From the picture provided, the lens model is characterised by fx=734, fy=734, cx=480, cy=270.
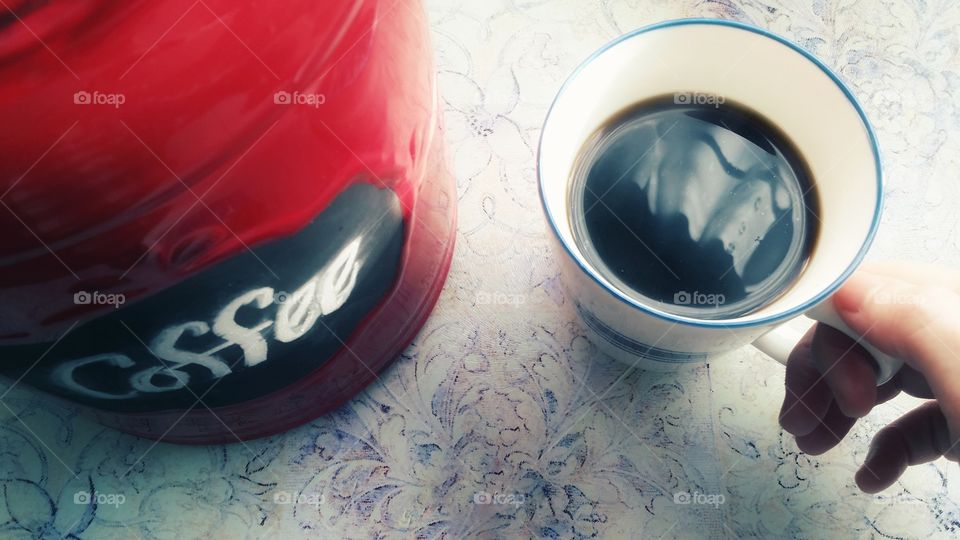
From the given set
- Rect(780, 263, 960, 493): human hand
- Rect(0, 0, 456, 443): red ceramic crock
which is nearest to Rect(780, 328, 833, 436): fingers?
Rect(780, 263, 960, 493): human hand

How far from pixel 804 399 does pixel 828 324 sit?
3.5 inches

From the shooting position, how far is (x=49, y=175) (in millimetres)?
205

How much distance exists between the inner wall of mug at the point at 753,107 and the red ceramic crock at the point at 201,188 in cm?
7

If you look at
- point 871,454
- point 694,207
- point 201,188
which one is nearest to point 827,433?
point 871,454

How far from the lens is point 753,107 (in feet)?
1.22

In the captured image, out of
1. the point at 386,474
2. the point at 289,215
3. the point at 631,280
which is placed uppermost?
the point at 289,215

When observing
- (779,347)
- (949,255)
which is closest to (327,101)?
(779,347)

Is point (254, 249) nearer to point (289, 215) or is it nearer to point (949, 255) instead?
point (289, 215)

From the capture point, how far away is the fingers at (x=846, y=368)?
36cm

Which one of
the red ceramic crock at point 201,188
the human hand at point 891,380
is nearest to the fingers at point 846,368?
the human hand at point 891,380

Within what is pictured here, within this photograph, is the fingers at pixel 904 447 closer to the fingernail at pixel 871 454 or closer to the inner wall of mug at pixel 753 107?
the fingernail at pixel 871 454

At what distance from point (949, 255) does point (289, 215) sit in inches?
16.6

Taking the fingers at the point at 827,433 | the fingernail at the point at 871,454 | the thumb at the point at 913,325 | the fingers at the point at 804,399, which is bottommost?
the fingernail at the point at 871,454

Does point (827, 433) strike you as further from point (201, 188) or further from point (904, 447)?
point (201, 188)
